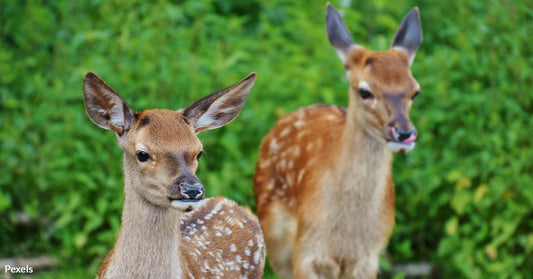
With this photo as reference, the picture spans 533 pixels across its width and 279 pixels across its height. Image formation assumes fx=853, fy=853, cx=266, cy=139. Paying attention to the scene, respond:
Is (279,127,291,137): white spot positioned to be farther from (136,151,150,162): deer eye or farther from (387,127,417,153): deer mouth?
(136,151,150,162): deer eye

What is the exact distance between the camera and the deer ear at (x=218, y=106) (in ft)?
14.5

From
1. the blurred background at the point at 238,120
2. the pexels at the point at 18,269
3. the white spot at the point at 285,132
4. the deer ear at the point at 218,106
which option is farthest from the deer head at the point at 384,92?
the pexels at the point at 18,269

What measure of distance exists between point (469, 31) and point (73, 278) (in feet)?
14.3

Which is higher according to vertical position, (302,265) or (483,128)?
(483,128)

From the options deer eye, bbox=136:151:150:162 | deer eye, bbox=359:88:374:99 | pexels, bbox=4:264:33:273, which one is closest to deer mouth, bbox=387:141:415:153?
deer eye, bbox=359:88:374:99

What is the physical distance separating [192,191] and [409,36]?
111 inches

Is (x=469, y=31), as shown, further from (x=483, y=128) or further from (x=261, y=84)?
(x=261, y=84)

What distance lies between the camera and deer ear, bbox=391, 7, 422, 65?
20.0 ft

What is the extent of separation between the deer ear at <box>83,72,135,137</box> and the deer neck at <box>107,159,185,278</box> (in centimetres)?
29

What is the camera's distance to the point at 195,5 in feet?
24.8

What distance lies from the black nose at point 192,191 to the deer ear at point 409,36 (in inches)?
103

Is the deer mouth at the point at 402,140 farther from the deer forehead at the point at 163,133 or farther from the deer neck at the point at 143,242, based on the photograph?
the deer neck at the point at 143,242

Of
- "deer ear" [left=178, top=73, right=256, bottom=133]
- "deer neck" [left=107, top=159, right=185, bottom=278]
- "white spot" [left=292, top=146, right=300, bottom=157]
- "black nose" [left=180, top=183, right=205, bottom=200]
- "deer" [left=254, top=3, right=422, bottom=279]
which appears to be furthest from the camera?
"white spot" [left=292, top=146, right=300, bottom=157]

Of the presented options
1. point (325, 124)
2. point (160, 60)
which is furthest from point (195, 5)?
point (325, 124)
